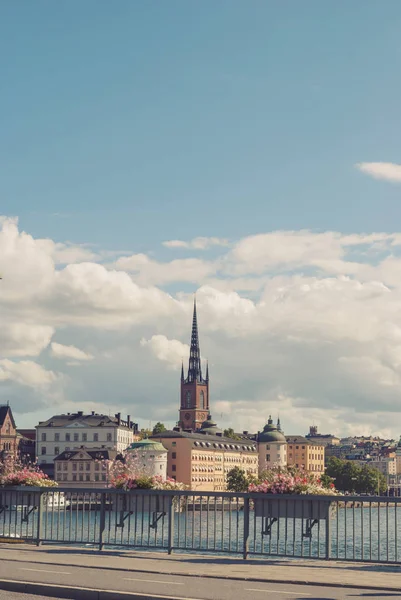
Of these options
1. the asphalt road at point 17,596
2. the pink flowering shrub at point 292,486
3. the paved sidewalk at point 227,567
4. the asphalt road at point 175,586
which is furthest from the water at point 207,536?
the asphalt road at point 17,596

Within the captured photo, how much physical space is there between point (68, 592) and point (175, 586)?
8.20 ft

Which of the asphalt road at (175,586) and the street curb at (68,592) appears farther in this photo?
the asphalt road at (175,586)

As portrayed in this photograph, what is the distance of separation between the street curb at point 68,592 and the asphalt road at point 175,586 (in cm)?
33

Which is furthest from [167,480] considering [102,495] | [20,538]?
[20,538]

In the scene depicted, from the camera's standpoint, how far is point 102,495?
29672 mm

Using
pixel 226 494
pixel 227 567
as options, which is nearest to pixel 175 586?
pixel 227 567

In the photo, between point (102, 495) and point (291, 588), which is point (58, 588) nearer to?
point (291, 588)

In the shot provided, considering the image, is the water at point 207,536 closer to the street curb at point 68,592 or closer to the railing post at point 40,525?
the railing post at point 40,525

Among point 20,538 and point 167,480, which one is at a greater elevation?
point 167,480

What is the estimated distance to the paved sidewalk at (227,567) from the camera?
21.4 m

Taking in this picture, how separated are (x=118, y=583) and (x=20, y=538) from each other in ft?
38.8

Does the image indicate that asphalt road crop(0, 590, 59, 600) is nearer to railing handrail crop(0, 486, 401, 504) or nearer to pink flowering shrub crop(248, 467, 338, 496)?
railing handrail crop(0, 486, 401, 504)

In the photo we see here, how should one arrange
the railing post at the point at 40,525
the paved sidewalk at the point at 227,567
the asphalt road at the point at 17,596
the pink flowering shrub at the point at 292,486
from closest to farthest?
the asphalt road at the point at 17,596
the paved sidewalk at the point at 227,567
the pink flowering shrub at the point at 292,486
the railing post at the point at 40,525

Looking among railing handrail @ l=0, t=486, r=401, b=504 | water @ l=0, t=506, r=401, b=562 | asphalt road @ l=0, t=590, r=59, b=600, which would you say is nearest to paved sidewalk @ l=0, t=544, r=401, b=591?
water @ l=0, t=506, r=401, b=562
